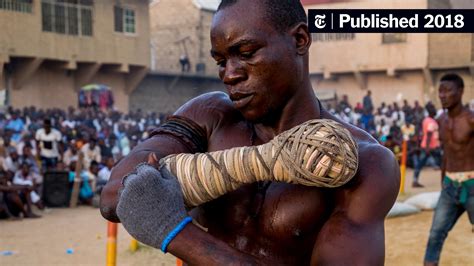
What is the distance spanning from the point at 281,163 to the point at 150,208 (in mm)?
345

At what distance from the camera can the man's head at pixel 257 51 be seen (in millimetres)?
1677

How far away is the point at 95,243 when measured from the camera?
27.3 feet

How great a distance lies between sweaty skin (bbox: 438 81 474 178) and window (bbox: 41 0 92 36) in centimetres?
1579

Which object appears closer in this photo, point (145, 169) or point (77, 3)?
point (145, 169)

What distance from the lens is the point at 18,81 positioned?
18391 mm

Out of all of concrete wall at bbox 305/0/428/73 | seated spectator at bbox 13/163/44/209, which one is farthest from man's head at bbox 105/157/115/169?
concrete wall at bbox 305/0/428/73

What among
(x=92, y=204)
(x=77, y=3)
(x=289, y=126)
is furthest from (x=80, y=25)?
(x=289, y=126)

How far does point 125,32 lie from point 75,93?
3019mm

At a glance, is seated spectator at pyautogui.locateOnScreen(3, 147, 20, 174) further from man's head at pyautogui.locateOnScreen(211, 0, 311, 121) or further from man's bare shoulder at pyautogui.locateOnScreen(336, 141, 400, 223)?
man's bare shoulder at pyautogui.locateOnScreen(336, 141, 400, 223)

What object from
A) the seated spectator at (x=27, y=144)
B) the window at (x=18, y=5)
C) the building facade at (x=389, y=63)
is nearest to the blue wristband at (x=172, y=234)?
the seated spectator at (x=27, y=144)

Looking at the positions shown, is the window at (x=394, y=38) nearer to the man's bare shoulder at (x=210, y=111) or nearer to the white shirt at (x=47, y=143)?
the white shirt at (x=47, y=143)

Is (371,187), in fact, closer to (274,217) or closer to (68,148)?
(274,217)

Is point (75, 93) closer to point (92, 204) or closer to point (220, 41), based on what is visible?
point (92, 204)

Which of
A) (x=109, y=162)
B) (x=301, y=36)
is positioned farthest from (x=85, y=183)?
(x=301, y=36)
